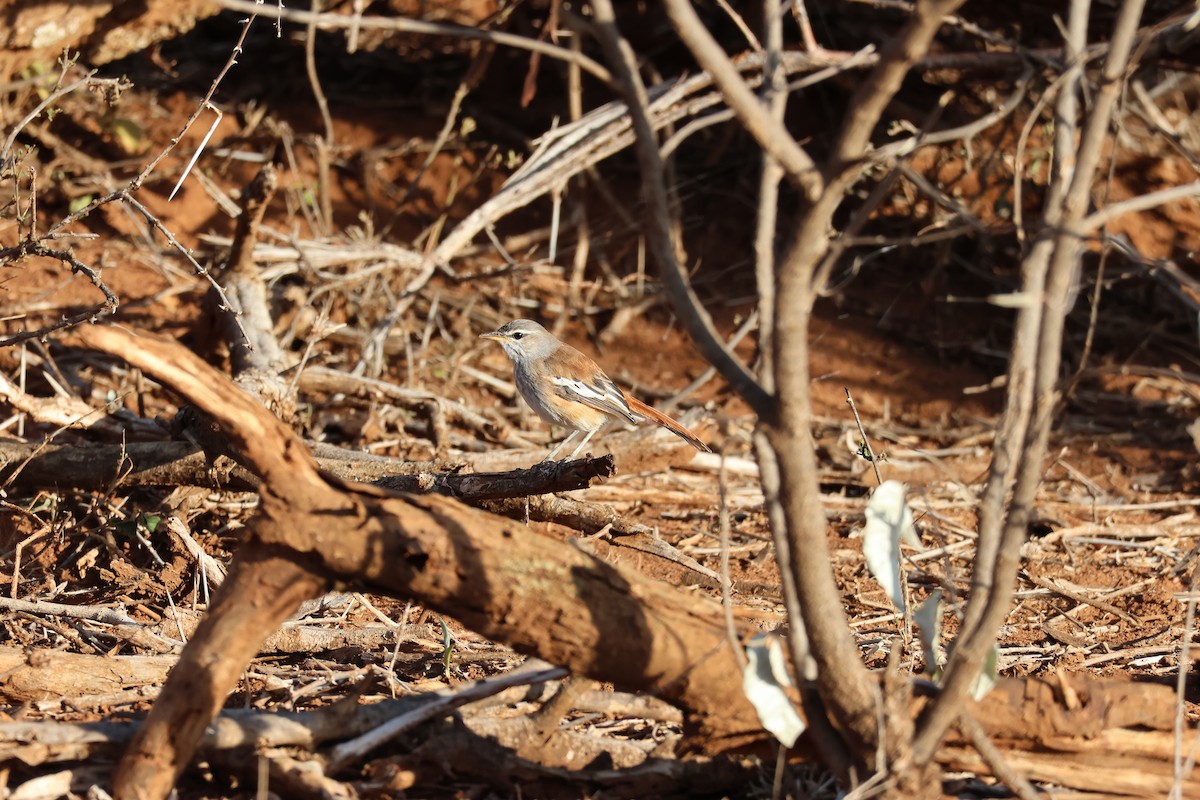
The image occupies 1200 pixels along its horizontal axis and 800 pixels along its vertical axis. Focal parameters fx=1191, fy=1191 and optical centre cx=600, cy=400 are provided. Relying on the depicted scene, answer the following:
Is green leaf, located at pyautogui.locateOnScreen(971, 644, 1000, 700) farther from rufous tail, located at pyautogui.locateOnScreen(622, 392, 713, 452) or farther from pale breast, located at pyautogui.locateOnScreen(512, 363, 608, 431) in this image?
pale breast, located at pyautogui.locateOnScreen(512, 363, 608, 431)

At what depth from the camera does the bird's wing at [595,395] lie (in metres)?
6.56

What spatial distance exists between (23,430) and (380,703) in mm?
3642

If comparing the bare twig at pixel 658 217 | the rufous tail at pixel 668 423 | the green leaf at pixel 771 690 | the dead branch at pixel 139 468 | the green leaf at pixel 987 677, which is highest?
the rufous tail at pixel 668 423

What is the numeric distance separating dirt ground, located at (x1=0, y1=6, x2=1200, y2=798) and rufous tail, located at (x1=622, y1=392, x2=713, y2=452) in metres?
0.34

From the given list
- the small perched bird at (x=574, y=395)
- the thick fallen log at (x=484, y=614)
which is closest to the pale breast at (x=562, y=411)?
the small perched bird at (x=574, y=395)

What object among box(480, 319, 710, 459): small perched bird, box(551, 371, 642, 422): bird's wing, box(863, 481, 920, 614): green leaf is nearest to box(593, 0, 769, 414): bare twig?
box(863, 481, 920, 614): green leaf

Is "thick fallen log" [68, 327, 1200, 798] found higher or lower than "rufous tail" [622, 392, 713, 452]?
lower

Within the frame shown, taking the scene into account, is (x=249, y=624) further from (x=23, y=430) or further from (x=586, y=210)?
(x=586, y=210)

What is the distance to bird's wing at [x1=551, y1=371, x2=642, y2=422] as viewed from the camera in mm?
6562

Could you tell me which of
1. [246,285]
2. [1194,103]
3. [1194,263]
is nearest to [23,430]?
[246,285]

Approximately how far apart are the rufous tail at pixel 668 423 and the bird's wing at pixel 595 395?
4 cm

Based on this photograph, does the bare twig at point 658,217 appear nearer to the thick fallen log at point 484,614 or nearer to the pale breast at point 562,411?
the thick fallen log at point 484,614

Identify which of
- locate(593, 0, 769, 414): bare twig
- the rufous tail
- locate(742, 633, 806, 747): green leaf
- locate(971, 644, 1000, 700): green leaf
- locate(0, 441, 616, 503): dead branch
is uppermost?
the rufous tail

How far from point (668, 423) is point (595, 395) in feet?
1.86
